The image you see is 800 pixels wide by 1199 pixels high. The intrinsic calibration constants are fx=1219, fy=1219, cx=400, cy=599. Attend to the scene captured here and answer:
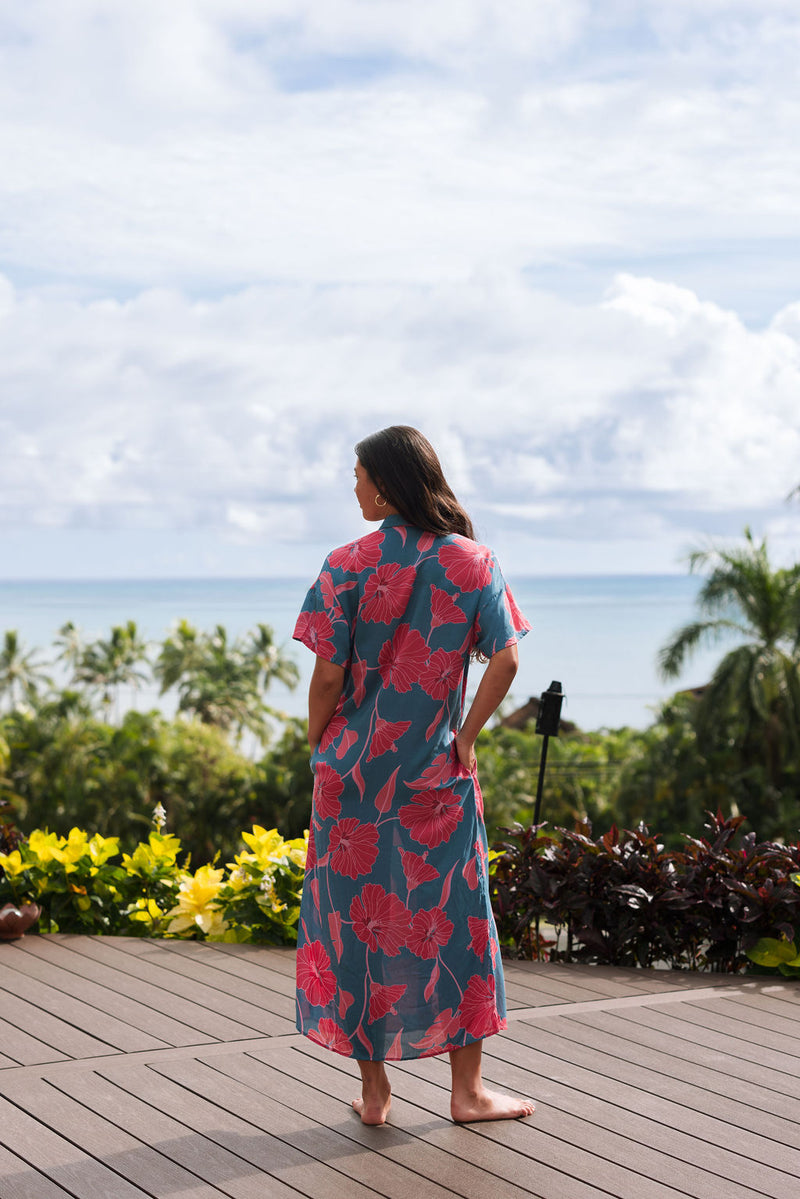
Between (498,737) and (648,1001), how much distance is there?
2886 centimetres

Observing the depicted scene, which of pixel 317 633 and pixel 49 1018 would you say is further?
pixel 49 1018

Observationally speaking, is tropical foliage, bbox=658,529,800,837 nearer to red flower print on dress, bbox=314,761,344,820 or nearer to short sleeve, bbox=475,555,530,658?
short sleeve, bbox=475,555,530,658

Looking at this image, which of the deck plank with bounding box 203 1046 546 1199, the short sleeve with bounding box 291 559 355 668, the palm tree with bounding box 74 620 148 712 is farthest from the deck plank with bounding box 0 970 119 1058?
the palm tree with bounding box 74 620 148 712

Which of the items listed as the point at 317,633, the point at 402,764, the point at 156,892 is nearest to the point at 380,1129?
the point at 402,764

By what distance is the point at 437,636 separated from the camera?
2.66 meters

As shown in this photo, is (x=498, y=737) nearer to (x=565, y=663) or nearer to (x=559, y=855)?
(x=559, y=855)

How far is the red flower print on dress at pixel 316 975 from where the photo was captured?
270cm

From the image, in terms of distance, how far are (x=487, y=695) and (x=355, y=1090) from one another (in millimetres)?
1103

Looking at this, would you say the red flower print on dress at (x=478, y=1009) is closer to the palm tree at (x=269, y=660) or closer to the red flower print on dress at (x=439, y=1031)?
the red flower print on dress at (x=439, y=1031)

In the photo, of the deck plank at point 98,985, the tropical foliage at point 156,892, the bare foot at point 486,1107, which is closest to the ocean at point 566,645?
the tropical foliage at point 156,892

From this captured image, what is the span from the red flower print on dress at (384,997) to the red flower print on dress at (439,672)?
25.0 inches

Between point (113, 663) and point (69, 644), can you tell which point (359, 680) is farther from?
point (69, 644)

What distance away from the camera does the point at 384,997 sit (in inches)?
104

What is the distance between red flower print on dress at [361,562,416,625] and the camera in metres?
2.65
